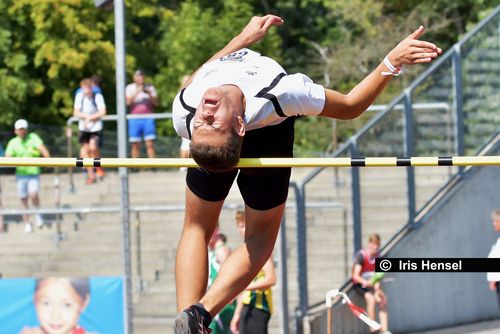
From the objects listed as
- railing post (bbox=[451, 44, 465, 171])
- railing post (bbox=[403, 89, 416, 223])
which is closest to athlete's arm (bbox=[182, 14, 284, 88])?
railing post (bbox=[403, 89, 416, 223])

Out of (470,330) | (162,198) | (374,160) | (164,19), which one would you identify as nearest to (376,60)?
(164,19)

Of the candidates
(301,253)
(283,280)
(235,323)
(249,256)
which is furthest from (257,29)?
(301,253)

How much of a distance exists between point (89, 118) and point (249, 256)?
10.2 metres

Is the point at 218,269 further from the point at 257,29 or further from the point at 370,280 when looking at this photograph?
the point at 257,29

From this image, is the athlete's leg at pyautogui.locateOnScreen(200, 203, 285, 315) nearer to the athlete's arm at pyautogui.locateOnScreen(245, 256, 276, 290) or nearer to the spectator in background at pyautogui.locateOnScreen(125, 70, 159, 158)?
the athlete's arm at pyautogui.locateOnScreen(245, 256, 276, 290)

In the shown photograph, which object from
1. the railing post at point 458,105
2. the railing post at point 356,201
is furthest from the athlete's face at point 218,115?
the railing post at point 458,105

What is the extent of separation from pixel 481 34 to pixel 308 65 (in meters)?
16.9

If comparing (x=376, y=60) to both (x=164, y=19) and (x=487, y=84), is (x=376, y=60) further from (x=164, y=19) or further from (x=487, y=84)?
(x=487, y=84)

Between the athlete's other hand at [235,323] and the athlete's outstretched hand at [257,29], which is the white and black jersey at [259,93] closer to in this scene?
the athlete's outstretched hand at [257,29]

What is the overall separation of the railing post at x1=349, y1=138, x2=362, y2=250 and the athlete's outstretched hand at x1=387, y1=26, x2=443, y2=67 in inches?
273

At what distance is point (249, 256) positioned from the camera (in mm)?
7316

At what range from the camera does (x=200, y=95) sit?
6.96 meters

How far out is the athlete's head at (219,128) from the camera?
6711 millimetres

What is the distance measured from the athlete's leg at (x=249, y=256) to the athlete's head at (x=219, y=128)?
612mm
